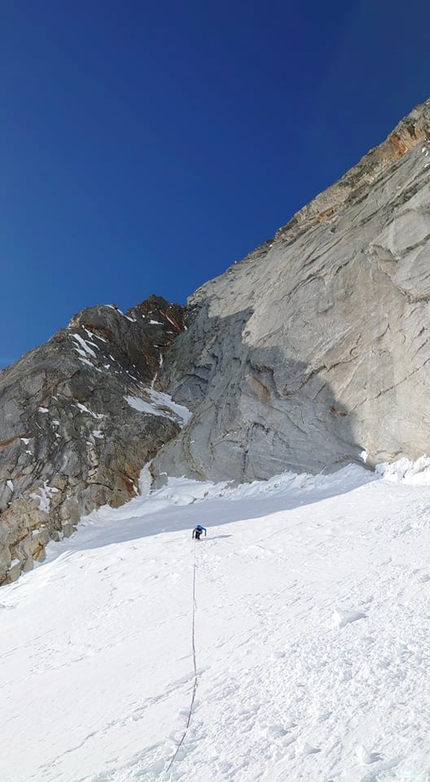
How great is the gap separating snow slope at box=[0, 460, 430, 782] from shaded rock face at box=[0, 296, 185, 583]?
8.86m

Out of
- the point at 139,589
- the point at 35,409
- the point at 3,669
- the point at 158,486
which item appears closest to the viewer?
the point at 3,669

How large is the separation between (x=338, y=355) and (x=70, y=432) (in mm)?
16681

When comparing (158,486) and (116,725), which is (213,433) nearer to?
(158,486)

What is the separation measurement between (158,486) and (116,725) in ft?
66.8

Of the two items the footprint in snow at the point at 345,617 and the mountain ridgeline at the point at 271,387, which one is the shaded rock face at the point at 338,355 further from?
the footprint in snow at the point at 345,617

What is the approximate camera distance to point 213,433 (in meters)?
26.2

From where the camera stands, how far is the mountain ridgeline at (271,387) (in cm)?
1939

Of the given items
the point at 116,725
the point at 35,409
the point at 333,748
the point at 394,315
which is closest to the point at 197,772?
the point at 333,748

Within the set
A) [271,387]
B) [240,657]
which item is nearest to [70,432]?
[271,387]

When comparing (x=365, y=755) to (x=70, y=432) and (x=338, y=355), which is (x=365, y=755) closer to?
(x=338, y=355)

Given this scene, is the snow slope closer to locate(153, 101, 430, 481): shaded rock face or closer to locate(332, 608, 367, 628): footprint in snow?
locate(332, 608, 367, 628): footprint in snow

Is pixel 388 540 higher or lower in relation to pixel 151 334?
lower

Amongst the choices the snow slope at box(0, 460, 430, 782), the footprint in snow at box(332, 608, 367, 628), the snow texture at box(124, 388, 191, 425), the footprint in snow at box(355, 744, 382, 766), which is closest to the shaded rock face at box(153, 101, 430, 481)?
the snow texture at box(124, 388, 191, 425)

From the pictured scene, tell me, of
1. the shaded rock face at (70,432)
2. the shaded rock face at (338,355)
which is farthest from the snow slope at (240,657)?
the shaded rock face at (70,432)
